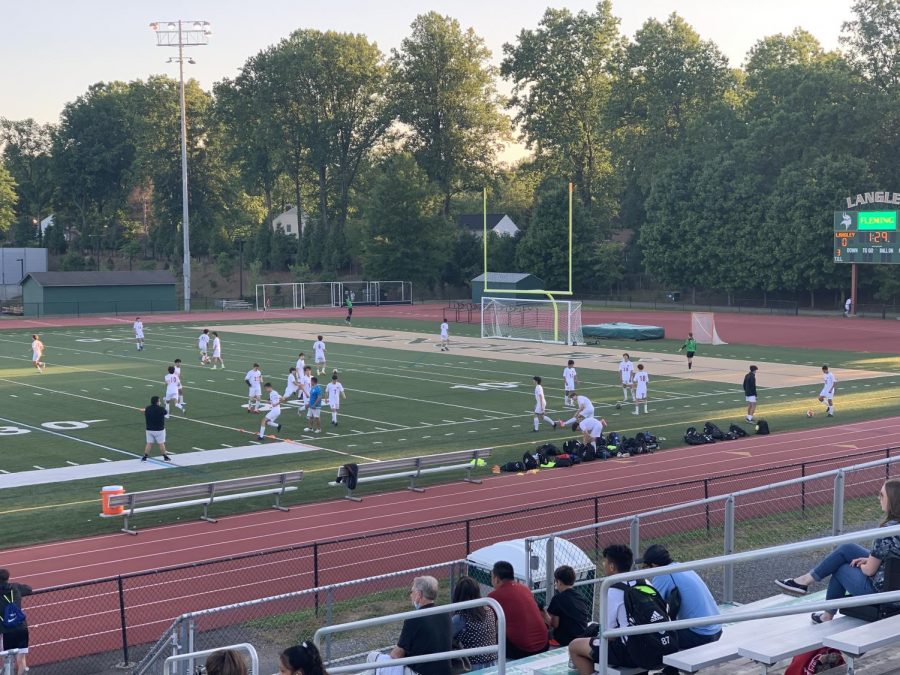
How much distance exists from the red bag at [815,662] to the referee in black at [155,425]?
706 inches

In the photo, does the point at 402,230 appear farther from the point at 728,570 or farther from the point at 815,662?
the point at 815,662

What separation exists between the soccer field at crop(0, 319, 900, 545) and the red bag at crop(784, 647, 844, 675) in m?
13.3

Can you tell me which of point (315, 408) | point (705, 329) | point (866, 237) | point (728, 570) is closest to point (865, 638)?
point (728, 570)

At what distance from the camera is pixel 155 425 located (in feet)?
78.2

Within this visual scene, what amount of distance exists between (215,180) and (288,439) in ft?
283

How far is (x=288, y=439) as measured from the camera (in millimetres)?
27141

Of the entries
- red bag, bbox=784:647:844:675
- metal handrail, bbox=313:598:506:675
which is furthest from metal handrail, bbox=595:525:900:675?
red bag, bbox=784:647:844:675

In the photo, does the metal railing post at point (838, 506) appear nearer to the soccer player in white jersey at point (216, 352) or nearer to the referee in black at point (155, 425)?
the referee in black at point (155, 425)

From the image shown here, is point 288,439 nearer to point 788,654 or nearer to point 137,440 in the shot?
point 137,440

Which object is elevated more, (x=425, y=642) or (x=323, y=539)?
(x=425, y=642)

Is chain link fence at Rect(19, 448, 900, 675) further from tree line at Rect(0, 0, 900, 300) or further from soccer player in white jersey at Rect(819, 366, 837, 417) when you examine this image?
tree line at Rect(0, 0, 900, 300)

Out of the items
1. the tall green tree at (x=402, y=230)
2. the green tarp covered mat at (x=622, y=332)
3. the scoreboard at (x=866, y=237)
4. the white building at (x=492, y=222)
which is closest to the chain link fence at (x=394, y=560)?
the green tarp covered mat at (x=622, y=332)

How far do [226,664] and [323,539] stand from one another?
11.2m

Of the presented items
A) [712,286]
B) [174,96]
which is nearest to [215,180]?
[174,96]
